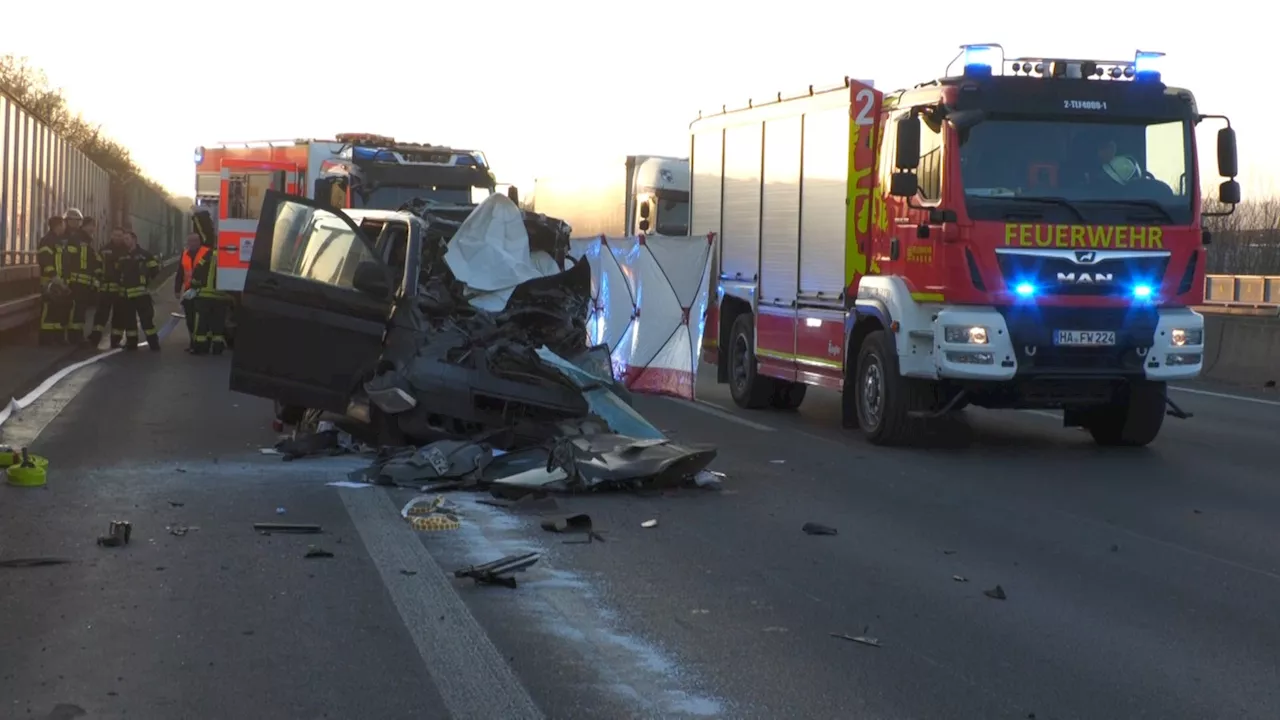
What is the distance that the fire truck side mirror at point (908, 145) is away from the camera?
12.5 metres

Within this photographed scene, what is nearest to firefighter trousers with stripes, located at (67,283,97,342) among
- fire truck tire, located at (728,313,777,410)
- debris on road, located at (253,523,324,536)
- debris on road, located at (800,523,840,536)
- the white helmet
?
fire truck tire, located at (728,313,777,410)

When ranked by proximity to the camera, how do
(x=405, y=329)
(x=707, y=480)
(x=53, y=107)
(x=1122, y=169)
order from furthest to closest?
(x=53, y=107), (x=1122, y=169), (x=405, y=329), (x=707, y=480)

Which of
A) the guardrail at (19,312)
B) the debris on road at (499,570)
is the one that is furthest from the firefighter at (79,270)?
the debris on road at (499,570)

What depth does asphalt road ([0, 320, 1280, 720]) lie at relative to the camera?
552 cm

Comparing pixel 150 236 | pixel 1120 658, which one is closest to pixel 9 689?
pixel 1120 658

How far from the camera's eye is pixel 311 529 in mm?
8586

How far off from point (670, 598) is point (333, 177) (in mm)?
15014

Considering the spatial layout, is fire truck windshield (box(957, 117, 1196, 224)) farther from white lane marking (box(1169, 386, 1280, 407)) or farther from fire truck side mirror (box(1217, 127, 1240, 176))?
white lane marking (box(1169, 386, 1280, 407))

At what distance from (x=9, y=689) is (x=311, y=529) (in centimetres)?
323

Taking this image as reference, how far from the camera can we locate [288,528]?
8.58m

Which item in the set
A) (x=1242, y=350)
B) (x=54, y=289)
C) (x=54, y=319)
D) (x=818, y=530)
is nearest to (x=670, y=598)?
(x=818, y=530)

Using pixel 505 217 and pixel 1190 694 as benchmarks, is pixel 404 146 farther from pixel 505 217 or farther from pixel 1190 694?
pixel 1190 694

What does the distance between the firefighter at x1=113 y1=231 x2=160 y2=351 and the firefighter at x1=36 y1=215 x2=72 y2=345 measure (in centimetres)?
72

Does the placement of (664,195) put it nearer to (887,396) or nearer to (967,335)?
(887,396)
